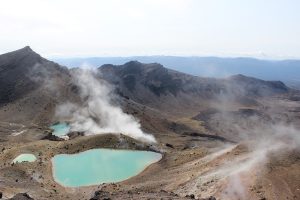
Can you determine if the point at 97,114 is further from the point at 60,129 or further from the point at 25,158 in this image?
the point at 25,158

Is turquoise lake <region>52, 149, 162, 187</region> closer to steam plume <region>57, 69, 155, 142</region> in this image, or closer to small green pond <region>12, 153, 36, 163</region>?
small green pond <region>12, 153, 36, 163</region>

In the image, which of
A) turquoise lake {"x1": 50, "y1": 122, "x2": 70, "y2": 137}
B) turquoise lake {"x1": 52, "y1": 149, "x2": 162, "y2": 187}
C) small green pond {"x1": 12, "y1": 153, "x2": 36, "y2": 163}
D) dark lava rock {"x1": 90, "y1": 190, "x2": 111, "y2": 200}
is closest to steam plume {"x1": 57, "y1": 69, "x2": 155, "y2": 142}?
turquoise lake {"x1": 50, "y1": 122, "x2": 70, "y2": 137}

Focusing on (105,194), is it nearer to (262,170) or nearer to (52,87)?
(262,170)

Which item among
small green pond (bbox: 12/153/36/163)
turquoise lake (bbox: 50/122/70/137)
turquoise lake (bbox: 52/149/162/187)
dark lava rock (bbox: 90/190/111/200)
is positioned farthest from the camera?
turquoise lake (bbox: 50/122/70/137)

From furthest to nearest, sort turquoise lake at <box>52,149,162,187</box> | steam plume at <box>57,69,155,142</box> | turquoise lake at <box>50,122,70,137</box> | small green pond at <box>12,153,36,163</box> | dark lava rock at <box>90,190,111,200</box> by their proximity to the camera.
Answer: turquoise lake at <box>50,122,70,137</box>, steam plume at <box>57,69,155,142</box>, small green pond at <box>12,153,36,163</box>, turquoise lake at <box>52,149,162,187</box>, dark lava rock at <box>90,190,111,200</box>

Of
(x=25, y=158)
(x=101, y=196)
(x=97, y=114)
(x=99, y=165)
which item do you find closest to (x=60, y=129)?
(x=97, y=114)

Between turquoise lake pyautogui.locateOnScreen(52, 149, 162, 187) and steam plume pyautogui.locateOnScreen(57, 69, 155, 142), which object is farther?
steam plume pyautogui.locateOnScreen(57, 69, 155, 142)
